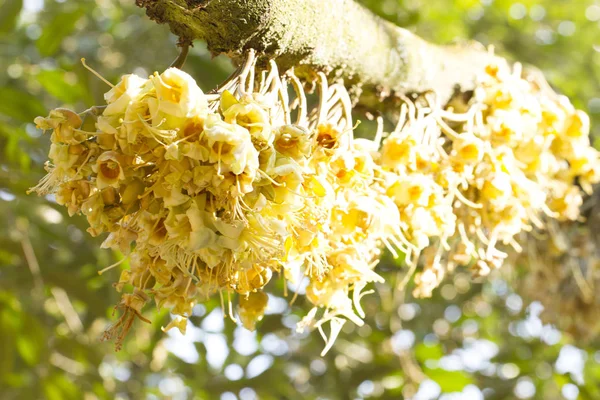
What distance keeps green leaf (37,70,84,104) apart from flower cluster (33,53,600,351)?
1.00 metres

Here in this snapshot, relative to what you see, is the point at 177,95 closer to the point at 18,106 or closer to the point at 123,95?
the point at 123,95

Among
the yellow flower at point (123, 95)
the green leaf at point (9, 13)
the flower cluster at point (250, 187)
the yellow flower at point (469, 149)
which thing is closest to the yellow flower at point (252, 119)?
the flower cluster at point (250, 187)

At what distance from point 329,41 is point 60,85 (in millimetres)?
1070

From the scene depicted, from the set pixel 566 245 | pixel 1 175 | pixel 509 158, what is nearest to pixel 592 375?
pixel 566 245

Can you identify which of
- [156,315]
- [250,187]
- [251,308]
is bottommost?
[156,315]

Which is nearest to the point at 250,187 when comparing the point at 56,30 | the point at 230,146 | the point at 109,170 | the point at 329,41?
the point at 230,146

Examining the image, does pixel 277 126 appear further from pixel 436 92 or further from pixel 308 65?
pixel 436 92

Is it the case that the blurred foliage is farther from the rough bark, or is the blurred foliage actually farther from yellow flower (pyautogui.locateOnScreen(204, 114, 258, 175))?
yellow flower (pyautogui.locateOnScreen(204, 114, 258, 175))

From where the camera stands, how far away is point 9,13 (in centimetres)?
193

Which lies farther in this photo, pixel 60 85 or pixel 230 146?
pixel 60 85

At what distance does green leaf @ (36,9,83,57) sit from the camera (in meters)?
A: 2.06

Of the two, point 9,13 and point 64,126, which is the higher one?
point 64,126

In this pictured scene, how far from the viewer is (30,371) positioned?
6.56ft

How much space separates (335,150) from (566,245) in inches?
39.9
